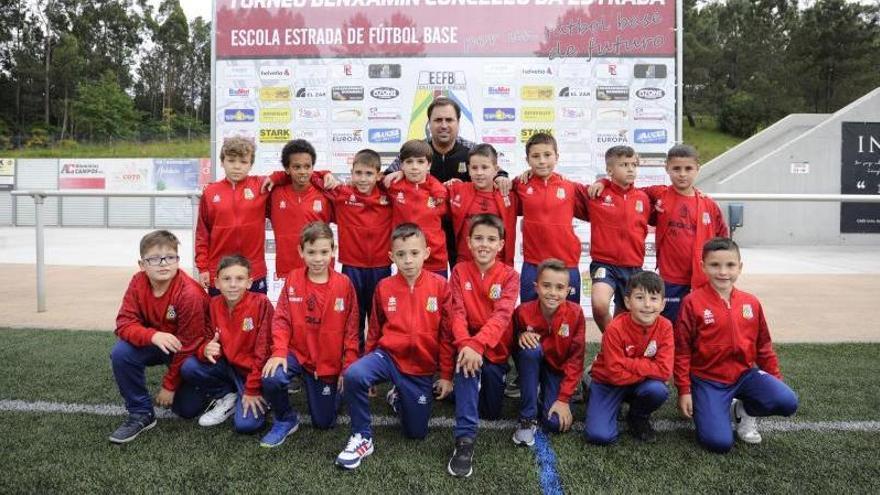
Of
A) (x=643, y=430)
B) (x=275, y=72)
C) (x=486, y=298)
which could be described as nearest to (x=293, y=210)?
(x=486, y=298)

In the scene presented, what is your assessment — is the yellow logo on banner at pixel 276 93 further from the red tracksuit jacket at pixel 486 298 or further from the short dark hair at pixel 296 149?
the red tracksuit jacket at pixel 486 298

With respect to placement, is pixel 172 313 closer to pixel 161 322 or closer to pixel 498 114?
pixel 161 322

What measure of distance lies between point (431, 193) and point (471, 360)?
1.24 m

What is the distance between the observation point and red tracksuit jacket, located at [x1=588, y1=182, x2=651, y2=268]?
3.58 metres

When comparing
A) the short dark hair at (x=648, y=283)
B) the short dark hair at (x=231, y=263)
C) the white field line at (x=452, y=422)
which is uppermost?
the short dark hair at (x=231, y=263)

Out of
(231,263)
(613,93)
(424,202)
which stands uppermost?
(613,93)

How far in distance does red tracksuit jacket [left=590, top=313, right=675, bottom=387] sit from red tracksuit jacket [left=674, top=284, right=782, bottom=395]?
12cm

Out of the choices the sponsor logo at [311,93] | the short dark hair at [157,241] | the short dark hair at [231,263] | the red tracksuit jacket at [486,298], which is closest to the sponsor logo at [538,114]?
the sponsor logo at [311,93]

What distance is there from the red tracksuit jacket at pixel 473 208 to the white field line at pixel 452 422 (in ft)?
3.46

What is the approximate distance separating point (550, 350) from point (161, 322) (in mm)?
2144

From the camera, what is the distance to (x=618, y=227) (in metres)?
3.59

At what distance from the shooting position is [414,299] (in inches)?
118

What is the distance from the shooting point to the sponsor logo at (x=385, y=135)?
5688mm

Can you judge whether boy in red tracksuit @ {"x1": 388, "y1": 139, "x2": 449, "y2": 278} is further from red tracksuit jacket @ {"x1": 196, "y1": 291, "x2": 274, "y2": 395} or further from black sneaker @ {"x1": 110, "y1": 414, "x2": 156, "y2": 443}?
black sneaker @ {"x1": 110, "y1": 414, "x2": 156, "y2": 443}
